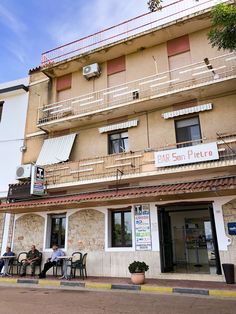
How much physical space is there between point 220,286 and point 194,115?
24.1 feet

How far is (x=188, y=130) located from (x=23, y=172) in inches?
355

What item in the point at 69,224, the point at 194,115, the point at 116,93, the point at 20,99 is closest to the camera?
the point at 194,115

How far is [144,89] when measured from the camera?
14.4 meters

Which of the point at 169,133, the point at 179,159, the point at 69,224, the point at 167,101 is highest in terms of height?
the point at 167,101

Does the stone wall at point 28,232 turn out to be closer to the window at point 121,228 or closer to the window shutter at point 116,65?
the window at point 121,228

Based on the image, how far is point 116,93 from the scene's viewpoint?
50.6ft

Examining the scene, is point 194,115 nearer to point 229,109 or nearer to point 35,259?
point 229,109

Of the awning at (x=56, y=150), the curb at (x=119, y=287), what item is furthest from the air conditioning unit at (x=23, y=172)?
the curb at (x=119, y=287)

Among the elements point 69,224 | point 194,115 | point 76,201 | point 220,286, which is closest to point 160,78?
point 194,115

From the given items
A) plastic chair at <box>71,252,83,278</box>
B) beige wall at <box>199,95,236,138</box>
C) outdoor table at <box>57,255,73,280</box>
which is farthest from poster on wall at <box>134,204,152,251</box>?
beige wall at <box>199,95,236,138</box>

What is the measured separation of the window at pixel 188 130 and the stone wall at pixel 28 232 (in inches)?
330

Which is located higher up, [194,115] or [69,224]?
[194,115]

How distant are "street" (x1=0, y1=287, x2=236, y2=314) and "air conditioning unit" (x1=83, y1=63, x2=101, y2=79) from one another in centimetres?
1154

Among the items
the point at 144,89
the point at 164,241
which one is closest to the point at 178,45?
the point at 144,89
